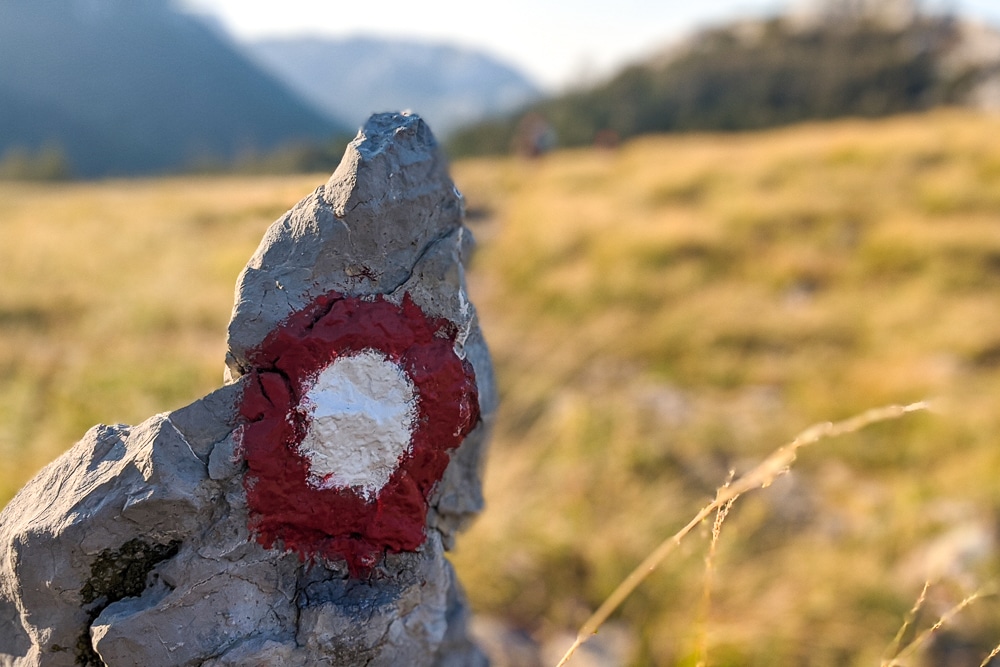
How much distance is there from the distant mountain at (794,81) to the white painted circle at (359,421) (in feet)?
54.2

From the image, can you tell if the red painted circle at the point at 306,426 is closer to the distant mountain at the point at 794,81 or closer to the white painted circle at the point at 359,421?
the white painted circle at the point at 359,421

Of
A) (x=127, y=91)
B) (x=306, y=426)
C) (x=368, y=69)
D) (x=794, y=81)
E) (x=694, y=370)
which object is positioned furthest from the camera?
(x=368, y=69)

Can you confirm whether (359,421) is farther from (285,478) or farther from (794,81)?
(794,81)

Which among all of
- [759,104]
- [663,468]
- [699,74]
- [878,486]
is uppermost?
[699,74]

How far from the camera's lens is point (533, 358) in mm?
6086

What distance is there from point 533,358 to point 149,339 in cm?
306

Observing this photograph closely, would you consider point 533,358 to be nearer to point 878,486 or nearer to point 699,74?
point 878,486

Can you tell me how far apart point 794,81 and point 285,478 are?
27515 millimetres

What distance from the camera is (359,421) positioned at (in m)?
1.33

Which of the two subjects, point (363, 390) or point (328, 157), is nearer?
point (363, 390)

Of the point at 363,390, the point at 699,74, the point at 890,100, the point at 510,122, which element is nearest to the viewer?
the point at 363,390

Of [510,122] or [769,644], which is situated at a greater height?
[510,122]

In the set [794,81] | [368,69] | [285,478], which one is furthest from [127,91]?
[368,69]

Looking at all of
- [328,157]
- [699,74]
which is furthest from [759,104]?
[328,157]
